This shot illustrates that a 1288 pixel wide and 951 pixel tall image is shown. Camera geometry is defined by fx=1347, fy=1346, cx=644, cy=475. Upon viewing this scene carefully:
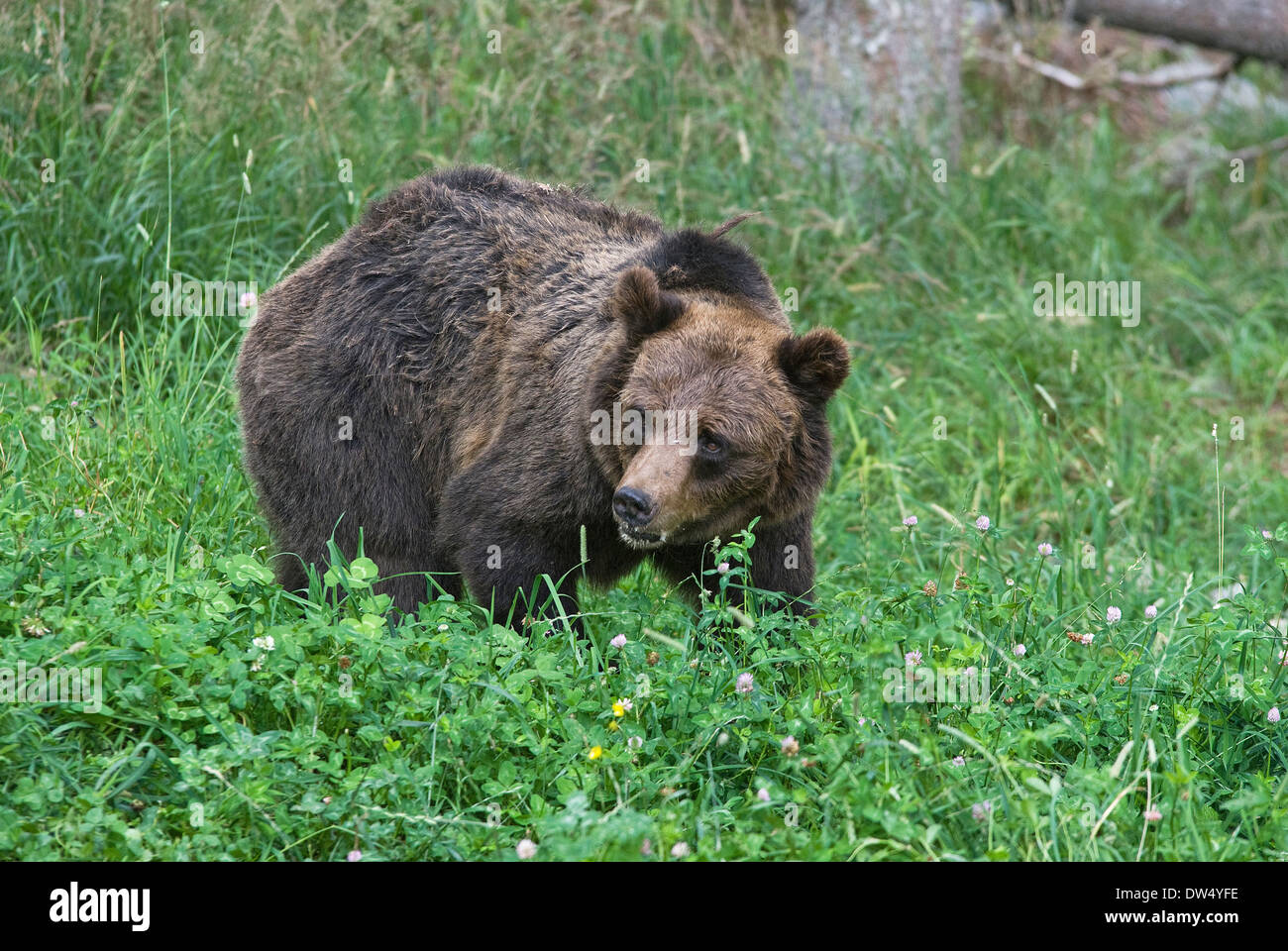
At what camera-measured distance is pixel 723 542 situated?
14.5 ft

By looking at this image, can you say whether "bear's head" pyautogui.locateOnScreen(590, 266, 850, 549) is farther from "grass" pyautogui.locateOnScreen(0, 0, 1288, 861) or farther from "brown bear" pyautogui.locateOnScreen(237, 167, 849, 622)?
"grass" pyautogui.locateOnScreen(0, 0, 1288, 861)

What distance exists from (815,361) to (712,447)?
0.45m

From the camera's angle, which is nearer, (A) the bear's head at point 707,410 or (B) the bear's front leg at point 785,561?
(A) the bear's head at point 707,410

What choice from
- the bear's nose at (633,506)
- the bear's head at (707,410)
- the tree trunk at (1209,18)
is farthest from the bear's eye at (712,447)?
the tree trunk at (1209,18)

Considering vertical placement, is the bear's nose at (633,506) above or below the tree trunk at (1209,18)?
below

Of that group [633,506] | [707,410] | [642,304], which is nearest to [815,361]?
[707,410]

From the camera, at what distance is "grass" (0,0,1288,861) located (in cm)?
327

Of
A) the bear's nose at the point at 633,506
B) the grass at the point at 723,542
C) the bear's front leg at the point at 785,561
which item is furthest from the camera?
the bear's front leg at the point at 785,561

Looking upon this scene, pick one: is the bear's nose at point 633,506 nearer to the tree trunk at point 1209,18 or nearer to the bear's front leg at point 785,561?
the bear's front leg at point 785,561

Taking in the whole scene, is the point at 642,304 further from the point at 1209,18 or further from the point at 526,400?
the point at 1209,18

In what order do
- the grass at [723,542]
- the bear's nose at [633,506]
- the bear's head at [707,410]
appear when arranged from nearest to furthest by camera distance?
the grass at [723,542] < the bear's nose at [633,506] < the bear's head at [707,410]

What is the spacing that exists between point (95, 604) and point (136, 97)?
3817 mm

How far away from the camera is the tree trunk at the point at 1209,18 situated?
342 inches

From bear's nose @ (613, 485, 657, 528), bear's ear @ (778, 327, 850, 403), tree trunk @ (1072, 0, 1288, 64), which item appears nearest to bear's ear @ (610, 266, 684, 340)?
bear's ear @ (778, 327, 850, 403)
